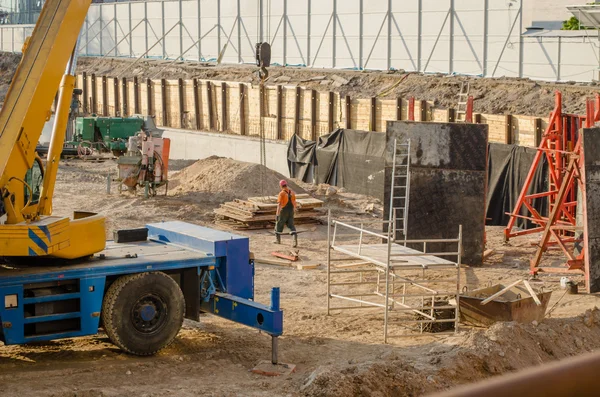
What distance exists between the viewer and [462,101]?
34.6 meters

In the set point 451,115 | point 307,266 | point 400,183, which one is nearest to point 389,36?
point 451,115

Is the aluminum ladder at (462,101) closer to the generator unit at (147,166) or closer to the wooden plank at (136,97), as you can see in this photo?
the generator unit at (147,166)

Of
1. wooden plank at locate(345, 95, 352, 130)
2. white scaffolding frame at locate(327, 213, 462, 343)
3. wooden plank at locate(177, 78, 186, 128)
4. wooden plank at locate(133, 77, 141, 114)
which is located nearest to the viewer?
white scaffolding frame at locate(327, 213, 462, 343)

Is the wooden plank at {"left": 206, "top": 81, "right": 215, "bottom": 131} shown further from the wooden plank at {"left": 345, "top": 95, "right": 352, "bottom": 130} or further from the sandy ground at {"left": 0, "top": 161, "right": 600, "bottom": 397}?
the sandy ground at {"left": 0, "top": 161, "right": 600, "bottom": 397}

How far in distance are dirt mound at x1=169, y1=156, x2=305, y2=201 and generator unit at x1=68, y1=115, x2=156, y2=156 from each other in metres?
7.29

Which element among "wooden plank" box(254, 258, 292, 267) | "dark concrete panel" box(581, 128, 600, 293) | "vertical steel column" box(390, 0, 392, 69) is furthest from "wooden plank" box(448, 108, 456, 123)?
"dark concrete panel" box(581, 128, 600, 293)

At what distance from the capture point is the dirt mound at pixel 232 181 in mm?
28188

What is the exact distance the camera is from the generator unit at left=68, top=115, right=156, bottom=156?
37125 mm

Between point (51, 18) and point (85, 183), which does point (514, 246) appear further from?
point (85, 183)

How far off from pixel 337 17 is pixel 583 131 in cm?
2931

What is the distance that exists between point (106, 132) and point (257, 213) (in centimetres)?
1470

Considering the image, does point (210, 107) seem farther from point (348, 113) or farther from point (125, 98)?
point (348, 113)

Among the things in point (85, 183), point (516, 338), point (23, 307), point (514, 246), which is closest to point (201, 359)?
point (23, 307)

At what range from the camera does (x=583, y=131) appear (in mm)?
17844
